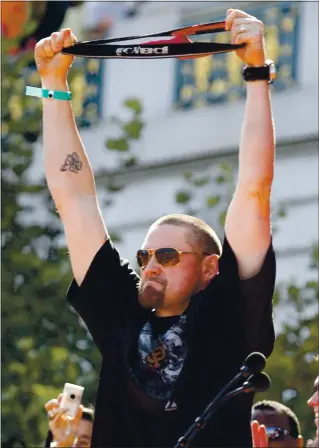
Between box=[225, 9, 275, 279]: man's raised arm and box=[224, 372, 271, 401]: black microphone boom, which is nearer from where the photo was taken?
box=[224, 372, 271, 401]: black microphone boom

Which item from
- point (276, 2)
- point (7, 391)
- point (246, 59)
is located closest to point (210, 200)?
point (7, 391)

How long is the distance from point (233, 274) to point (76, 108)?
43.0ft

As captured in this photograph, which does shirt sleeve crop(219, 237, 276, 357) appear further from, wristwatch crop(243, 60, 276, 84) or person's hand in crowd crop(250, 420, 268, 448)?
person's hand in crowd crop(250, 420, 268, 448)

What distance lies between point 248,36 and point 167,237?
70cm

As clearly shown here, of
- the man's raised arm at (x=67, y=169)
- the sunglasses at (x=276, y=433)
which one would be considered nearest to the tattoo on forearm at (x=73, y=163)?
the man's raised arm at (x=67, y=169)

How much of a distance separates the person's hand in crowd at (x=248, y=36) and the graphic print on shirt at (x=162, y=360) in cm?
85

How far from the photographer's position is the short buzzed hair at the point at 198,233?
15.6 feet

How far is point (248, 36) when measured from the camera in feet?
15.0

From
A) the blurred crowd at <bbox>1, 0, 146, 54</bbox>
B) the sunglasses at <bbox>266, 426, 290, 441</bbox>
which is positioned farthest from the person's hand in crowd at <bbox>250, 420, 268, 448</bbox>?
the blurred crowd at <bbox>1, 0, 146, 54</bbox>

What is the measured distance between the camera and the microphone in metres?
4.19

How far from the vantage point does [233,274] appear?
177 inches

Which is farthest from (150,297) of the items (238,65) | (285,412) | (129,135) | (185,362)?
(238,65)

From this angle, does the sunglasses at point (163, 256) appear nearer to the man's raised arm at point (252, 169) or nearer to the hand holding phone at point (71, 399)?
the man's raised arm at point (252, 169)

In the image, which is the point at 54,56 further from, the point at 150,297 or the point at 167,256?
the point at 150,297
